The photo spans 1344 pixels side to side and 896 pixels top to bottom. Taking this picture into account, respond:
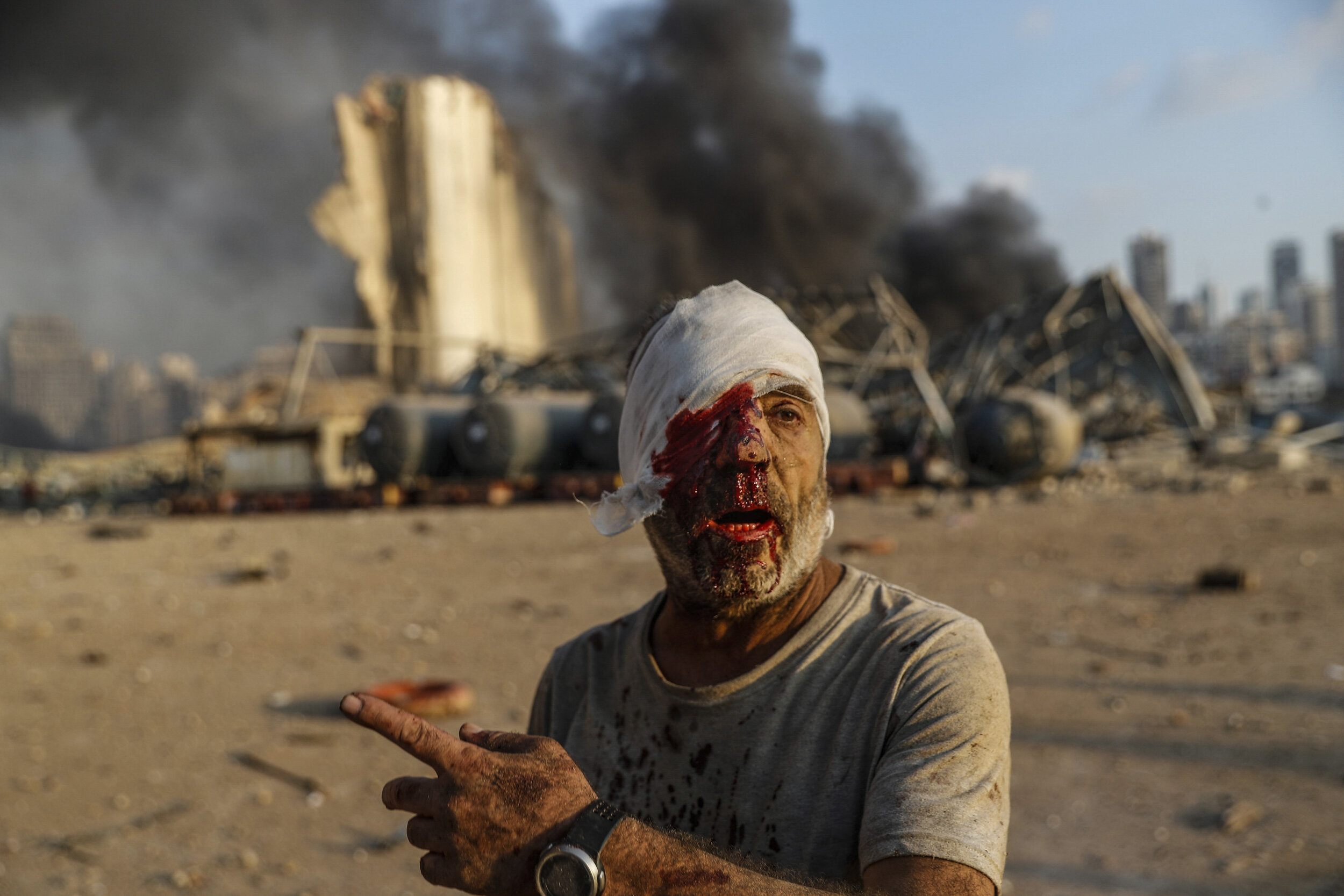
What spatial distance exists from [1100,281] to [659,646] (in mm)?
20805

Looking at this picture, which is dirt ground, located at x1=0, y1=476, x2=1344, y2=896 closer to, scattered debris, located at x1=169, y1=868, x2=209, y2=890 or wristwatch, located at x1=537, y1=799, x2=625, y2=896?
scattered debris, located at x1=169, y1=868, x2=209, y2=890

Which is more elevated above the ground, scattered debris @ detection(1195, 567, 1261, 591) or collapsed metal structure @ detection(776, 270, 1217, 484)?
collapsed metal structure @ detection(776, 270, 1217, 484)

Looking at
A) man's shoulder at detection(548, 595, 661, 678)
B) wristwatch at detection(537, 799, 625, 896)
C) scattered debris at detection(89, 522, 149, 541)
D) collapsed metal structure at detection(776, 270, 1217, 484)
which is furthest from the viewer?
collapsed metal structure at detection(776, 270, 1217, 484)

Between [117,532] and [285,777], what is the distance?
417 inches

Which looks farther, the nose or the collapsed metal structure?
the collapsed metal structure

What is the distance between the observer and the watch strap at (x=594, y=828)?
3.86ft

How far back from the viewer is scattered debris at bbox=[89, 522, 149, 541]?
13039 millimetres

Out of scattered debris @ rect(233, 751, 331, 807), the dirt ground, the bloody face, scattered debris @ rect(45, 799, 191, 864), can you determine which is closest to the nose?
the bloody face

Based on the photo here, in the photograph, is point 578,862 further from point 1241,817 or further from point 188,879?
point 1241,817

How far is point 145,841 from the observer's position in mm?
4051

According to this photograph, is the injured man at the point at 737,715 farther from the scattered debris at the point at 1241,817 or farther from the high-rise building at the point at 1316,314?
the high-rise building at the point at 1316,314

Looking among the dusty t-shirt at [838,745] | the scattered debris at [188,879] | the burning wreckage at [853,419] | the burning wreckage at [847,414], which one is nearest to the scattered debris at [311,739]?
the scattered debris at [188,879]

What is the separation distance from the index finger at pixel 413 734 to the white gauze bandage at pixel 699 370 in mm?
446

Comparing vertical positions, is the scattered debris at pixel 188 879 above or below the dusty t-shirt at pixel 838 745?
below
